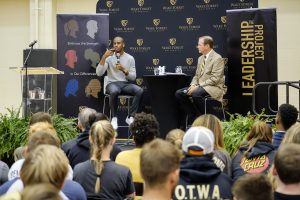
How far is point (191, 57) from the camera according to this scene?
32.1 feet

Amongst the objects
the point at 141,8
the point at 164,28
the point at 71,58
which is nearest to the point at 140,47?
the point at 164,28

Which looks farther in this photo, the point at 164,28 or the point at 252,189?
the point at 164,28

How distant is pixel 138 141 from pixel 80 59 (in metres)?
5.57

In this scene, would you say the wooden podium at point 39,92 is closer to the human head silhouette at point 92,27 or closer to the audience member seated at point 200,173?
the human head silhouette at point 92,27

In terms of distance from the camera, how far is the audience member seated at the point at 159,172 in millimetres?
2383

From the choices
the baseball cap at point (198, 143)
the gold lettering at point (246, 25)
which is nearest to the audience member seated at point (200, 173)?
the baseball cap at point (198, 143)

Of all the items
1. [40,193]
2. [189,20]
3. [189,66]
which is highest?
[189,20]

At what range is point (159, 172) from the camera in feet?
7.82

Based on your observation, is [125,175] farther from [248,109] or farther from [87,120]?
[248,109]

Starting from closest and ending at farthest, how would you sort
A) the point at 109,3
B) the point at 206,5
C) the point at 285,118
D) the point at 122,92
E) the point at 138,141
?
the point at 138,141, the point at 285,118, the point at 122,92, the point at 206,5, the point at 109,3

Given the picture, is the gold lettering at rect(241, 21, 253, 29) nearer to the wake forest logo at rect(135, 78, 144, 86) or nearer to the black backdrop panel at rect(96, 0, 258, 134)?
the black backdrop panel at rect(96, 0, 258, 134)

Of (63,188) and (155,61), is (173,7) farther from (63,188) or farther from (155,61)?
(63,188)

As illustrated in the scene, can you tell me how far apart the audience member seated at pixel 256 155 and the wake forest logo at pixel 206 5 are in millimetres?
5950

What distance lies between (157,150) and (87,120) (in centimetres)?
265
